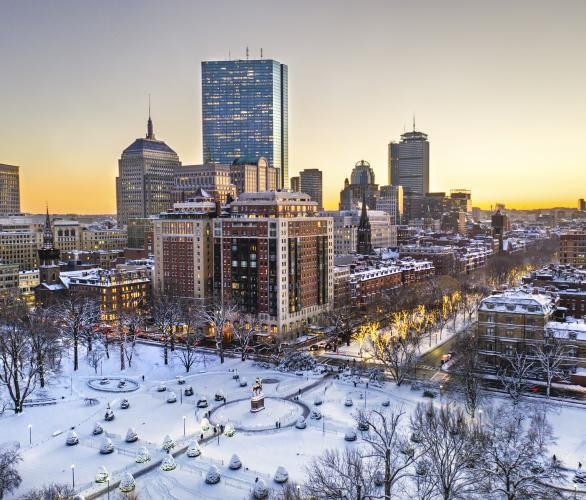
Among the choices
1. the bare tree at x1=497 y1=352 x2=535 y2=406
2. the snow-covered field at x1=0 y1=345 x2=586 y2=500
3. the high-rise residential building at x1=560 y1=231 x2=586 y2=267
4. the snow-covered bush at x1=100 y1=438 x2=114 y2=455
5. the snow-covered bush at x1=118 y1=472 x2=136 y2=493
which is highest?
the high-rise residential building at x1=560 y1=231 x2=586 y2=267

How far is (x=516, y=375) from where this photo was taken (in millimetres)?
84812

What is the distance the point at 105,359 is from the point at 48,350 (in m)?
16.8

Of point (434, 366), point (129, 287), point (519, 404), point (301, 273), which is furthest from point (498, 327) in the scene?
point (129, 287)

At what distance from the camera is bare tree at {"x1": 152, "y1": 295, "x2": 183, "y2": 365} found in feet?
367

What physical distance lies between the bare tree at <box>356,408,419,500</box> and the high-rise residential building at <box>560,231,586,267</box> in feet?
474

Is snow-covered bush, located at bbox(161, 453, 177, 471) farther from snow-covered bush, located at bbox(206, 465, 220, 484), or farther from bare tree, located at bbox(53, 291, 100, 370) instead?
bare tree, located at bbox(53, 291, 100, 370)

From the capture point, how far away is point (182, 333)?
13075cm

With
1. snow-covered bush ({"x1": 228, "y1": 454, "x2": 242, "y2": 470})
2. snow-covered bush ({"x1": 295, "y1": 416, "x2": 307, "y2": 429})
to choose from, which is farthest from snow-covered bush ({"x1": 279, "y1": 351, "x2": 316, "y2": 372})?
snow-covered bush ({"x1": 228, "y1": 454, "x2": 242, "y2": 470})

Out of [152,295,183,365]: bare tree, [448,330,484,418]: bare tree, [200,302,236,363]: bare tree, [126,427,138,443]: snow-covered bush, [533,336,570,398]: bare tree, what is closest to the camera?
[126,427,138,443]: snow-covered bush

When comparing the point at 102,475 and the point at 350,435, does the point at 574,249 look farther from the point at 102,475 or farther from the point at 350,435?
the point at 102,475

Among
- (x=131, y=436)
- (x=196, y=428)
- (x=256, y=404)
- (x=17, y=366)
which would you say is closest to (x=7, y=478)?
(x=131, y=436)

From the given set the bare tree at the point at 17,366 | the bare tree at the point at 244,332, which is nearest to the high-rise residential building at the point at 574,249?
the bare tree at the point at 244,332

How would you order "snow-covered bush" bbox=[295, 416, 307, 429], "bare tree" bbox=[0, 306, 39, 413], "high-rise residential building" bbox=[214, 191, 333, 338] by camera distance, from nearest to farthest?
1. "snow-covered bush" bbox=[295, 416, 307, 429]
2. "bare tree" bbox=[0, 306, 39, 413]
3. "high-rise residential building" bbox=[214, 191, 333, 338]

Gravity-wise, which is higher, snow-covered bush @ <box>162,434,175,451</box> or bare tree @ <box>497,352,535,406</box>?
bare tree @ <box>497,352,535,406</box>
